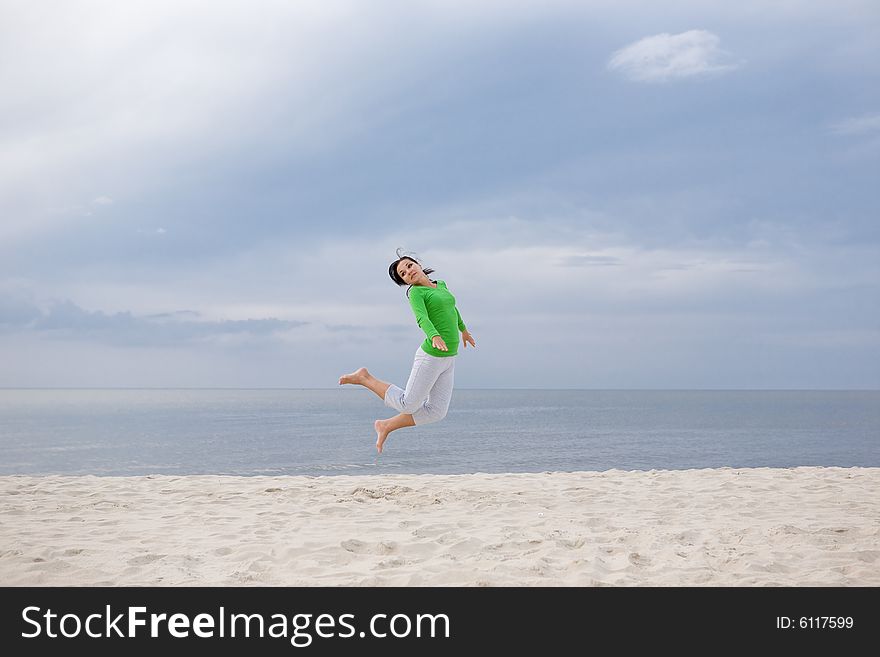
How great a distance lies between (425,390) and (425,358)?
0.89ft

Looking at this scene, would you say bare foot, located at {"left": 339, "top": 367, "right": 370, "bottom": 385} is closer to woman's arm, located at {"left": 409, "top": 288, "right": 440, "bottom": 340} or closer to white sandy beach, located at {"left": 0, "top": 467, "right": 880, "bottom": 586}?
woman's arm, located at {"left": 409, "top": 288, "right": 440, "bottom": 340}

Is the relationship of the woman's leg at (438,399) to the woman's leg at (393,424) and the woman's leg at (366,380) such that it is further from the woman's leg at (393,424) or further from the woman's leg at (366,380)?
the woman's leg at (366,380)

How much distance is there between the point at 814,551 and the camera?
532cm

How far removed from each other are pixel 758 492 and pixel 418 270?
4899mm

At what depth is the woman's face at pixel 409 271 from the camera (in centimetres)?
623

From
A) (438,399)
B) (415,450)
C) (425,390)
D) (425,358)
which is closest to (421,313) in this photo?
(425,358)

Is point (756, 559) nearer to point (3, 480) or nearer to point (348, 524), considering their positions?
point (348, 524)

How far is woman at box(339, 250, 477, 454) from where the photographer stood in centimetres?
608

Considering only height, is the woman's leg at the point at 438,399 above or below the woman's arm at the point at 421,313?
below

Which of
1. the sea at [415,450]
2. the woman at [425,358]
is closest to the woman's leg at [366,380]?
the woman at [425,358]

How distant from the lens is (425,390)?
6.25 metres

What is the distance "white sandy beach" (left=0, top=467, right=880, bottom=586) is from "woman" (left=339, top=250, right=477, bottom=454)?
0.96 metres

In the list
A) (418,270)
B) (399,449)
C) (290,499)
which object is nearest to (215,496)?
(290,499)

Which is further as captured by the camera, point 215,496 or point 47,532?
point 215,496
